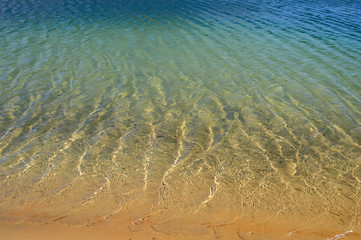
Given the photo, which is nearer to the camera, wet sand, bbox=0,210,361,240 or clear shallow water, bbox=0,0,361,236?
wet sand, bbox=0,210,361,240

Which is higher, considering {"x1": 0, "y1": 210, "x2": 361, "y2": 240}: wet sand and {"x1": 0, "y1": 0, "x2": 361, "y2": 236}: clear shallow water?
{"x1": 0, "y1": 210, "x2": 361, "y2": 240}: wet sand

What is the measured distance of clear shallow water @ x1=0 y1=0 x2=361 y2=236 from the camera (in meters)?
4.55

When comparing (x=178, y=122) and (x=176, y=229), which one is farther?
(x=178, y=122)

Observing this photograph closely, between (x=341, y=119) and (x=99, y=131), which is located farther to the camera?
(x=341, y=119)

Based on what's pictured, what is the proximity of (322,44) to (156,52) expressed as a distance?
23.4 ft

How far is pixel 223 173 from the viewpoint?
5.18 metres

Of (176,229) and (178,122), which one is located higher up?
(176,229)

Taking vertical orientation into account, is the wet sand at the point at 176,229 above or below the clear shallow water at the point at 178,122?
above

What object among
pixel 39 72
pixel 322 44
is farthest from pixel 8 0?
pixel 322 44

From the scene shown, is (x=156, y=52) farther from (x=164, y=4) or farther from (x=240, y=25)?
(x=164, y=4)

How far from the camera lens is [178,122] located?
6.78 metres

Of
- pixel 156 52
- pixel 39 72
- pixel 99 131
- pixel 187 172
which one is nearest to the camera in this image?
pixel 187 172

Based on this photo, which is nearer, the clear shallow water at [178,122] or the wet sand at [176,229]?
the wet sand at [176,229]

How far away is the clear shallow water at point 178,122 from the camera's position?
4555mm
